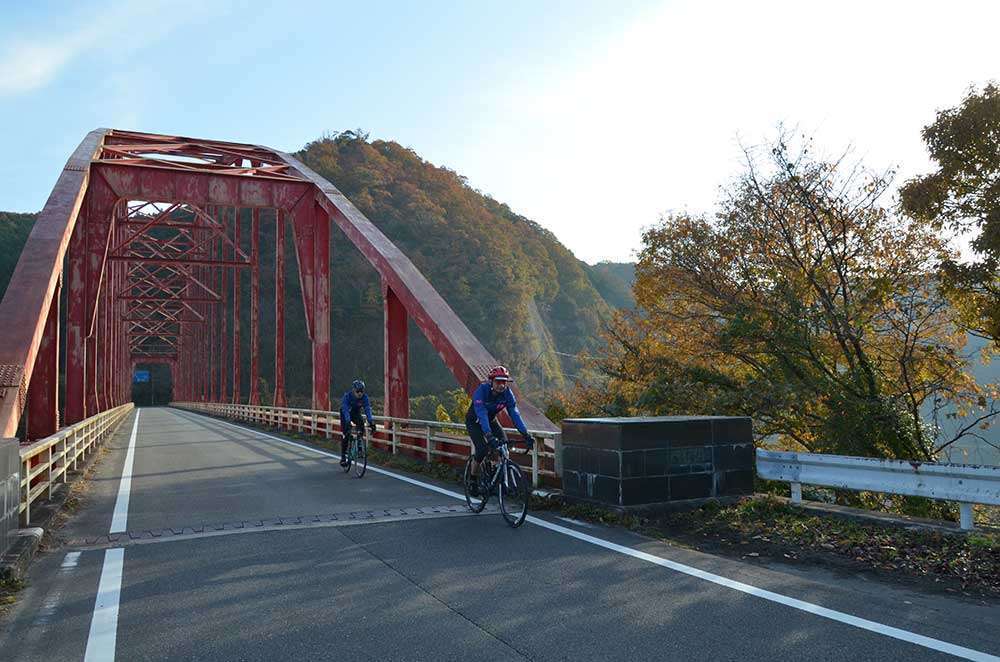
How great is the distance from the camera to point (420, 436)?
13.8m

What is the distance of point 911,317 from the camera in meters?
14.7

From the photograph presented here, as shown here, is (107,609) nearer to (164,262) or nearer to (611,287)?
(164,262)

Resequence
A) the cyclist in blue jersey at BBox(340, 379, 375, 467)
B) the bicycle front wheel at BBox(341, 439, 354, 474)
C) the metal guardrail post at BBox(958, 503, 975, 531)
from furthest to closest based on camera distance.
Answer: the cyclist in blue jersey at BBox(340, 379, 375, 467)
the bicycle front wheel at BBox(341, 439, 354, 474)
the metal guardrail post at BBox(958, 503, 975, 531)

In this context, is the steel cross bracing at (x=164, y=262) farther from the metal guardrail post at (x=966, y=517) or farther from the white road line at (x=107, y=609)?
the metal guardrail post at (x=966, y=517)

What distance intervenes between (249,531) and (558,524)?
119 inches

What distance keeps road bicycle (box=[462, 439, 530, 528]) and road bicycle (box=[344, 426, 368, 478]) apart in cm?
380

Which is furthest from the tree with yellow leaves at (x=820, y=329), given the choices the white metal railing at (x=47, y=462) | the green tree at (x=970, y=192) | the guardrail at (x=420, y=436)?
the white metal railing at (x=47, y=462)

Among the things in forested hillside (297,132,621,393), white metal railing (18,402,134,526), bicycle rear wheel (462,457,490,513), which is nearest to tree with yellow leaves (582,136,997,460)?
bicycle rear wheel (462,457,490,513)

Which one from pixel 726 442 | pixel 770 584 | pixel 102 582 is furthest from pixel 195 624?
pixel 726 442

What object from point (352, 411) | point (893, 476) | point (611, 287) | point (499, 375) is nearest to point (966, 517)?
point (893, 476)

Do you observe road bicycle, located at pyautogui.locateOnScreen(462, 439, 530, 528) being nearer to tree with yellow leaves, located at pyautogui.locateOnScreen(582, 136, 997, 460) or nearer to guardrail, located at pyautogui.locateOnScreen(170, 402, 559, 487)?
guardrail, located at pyautogui.locateOnScreen(170, 402, 559, 487)

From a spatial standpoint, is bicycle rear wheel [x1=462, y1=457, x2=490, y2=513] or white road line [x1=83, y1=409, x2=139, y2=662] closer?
white road line [x1=83, y1=409, x2=139, y2=662]

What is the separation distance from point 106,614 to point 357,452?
7586mm

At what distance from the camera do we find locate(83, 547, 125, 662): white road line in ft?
13.6
